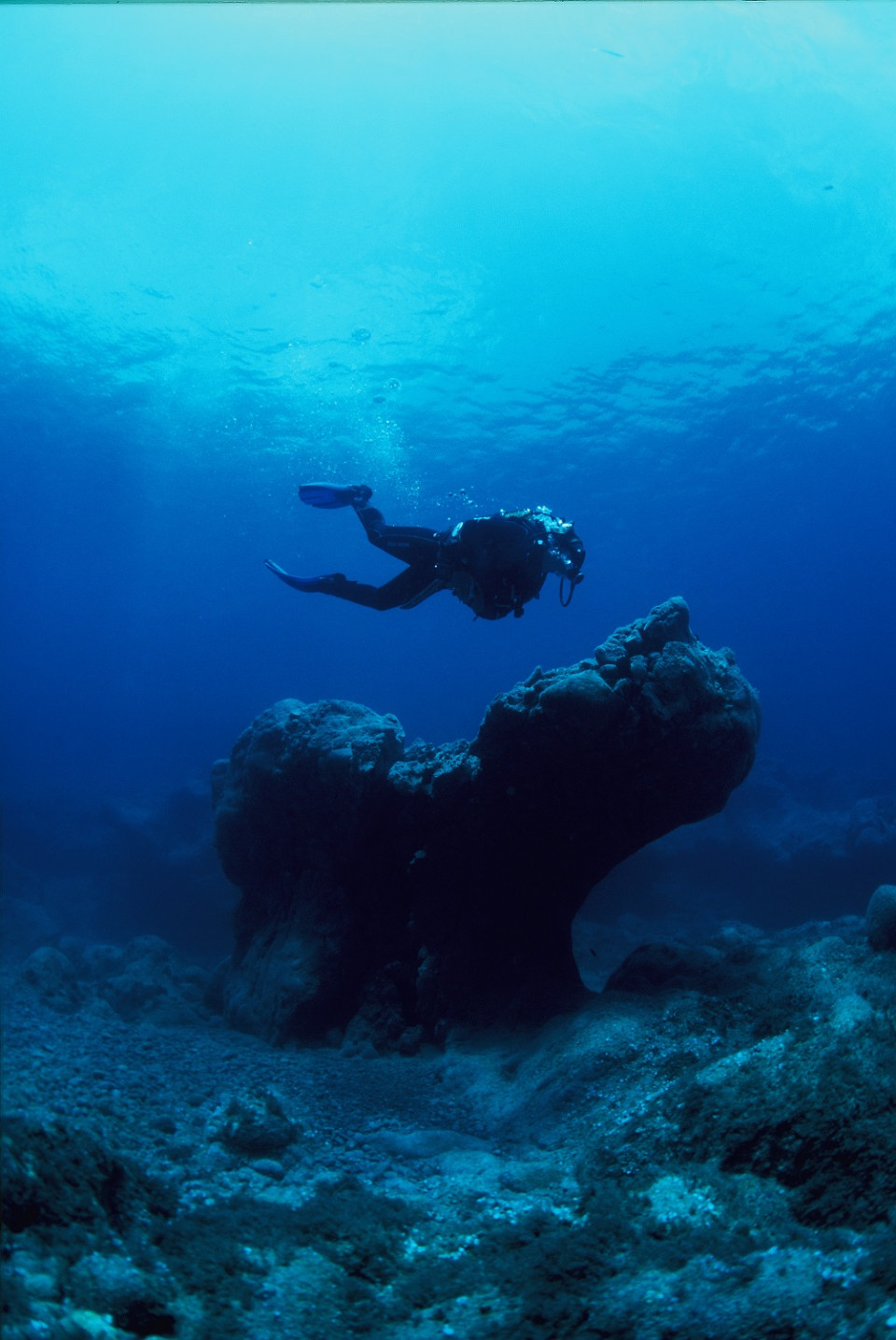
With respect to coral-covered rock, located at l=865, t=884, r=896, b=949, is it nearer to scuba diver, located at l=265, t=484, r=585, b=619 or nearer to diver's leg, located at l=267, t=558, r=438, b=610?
scuba diver, located at l=265, t=484, r=585, b=619

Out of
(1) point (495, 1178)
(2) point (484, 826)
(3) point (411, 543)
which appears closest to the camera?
(1) point (495, 1178)

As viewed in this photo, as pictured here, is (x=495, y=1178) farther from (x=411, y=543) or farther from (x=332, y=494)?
(x=332, y=494)

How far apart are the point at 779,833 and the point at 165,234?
26.0 metres

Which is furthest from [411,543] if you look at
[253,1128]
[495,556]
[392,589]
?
[253,1128]

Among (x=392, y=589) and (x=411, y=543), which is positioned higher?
(x=411, y=543)

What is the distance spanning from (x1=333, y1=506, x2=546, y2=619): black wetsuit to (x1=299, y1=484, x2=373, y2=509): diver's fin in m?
0.89

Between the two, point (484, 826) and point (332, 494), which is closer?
point (484, 826)

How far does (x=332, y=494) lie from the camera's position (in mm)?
8383

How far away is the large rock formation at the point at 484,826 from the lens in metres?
5.01

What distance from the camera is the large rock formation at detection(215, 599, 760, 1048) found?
501 centimetres

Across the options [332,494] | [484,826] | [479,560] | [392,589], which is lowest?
[484,826]

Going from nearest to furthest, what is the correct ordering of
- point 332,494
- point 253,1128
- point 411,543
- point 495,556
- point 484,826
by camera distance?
1. point 253,1128
2. point 484,826
3. point 495,556
4. point 411,543
5. point 332,494

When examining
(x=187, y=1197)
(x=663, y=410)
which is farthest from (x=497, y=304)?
(x=187, y=1197)

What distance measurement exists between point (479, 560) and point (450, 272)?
20.0 metres
